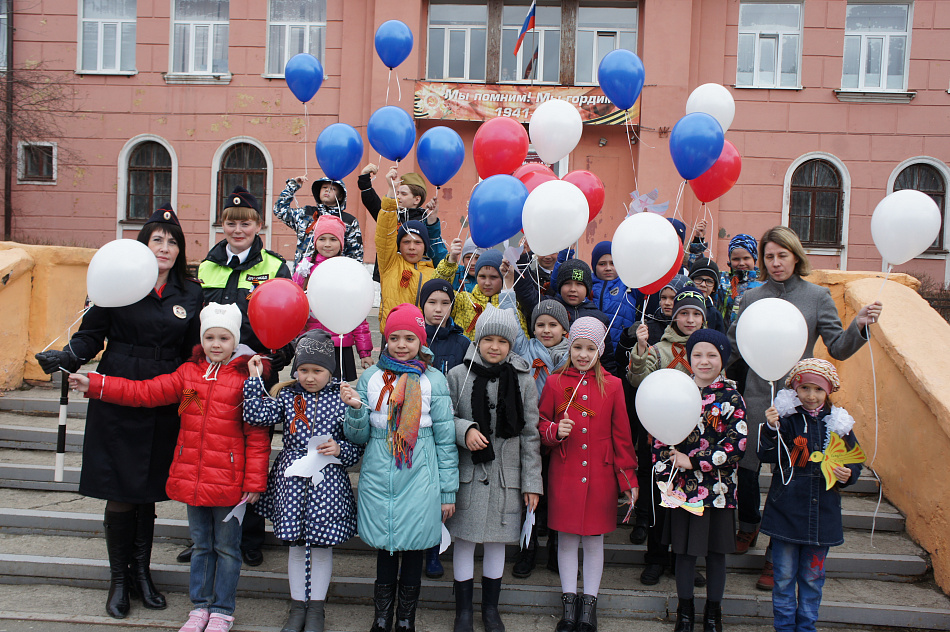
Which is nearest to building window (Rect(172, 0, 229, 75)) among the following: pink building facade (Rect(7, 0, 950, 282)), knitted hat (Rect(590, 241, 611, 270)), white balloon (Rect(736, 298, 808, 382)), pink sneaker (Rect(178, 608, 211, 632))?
pink building facade (Rect(7, 0, 950, 282))

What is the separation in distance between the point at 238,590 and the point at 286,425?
110cm

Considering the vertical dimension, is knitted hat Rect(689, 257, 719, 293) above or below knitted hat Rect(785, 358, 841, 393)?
above

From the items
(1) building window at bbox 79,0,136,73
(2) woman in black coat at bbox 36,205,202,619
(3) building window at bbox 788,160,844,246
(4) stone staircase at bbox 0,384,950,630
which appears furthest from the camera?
(1) building window at bbox 79,0,136,73

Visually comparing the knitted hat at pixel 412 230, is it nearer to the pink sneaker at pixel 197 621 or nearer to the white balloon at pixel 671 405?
the white balloon at pixel 671 405

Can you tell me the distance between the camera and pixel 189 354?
354 cm

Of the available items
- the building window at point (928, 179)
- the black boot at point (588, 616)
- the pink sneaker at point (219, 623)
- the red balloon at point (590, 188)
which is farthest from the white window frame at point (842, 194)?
the pink sneaker at point (219, 623)

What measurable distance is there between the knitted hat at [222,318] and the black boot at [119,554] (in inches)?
40.9

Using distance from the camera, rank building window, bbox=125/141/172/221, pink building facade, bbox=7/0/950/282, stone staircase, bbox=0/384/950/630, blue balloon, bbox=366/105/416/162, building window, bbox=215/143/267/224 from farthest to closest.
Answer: building window, bbox=125/141/172/221, building window, bbox=215/143/267/224, pink building facade, bbox=7/0/950/282, blue balloon, bbox=366/105/416/162, stone staircase, bbox=0/384/950/630

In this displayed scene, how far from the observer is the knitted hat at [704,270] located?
4488 millimetres

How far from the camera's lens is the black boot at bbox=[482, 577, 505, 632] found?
334 centimetres

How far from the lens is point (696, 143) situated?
405 cm

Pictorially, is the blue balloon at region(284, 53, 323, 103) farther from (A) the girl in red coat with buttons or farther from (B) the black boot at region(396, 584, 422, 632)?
(B) the black boot at region(396, 584, 422, 632)

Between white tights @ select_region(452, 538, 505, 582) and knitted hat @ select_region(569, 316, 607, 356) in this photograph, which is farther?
knitted hat @ select_region(569, 316, 607, 356)

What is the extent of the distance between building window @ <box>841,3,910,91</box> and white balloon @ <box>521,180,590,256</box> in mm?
10703
